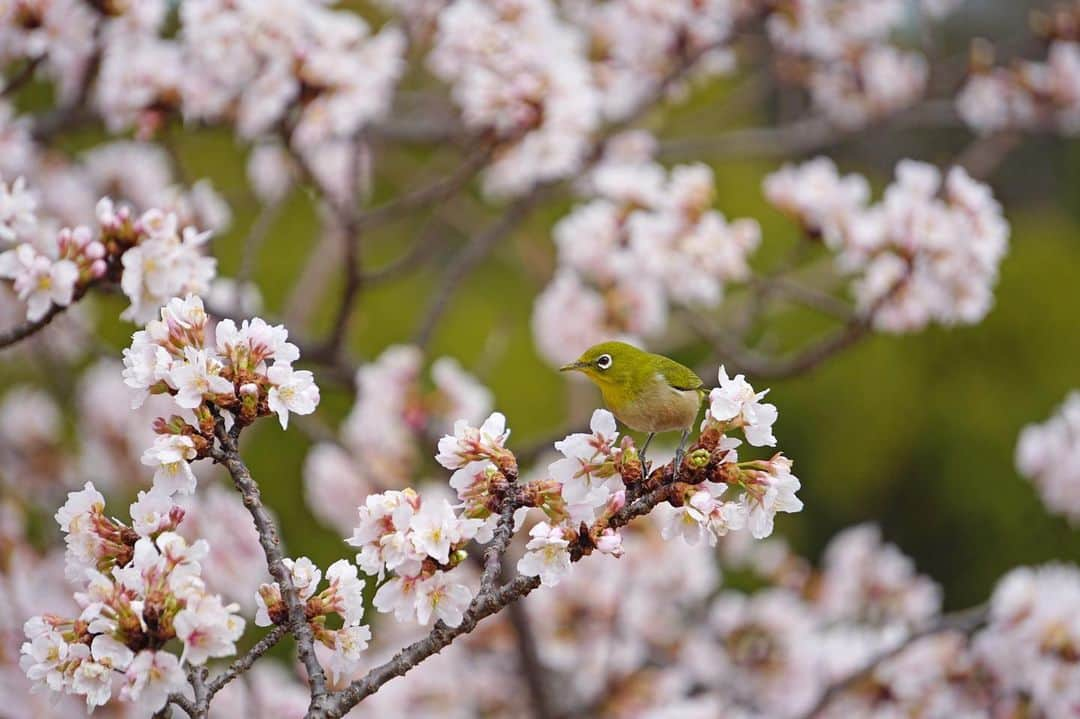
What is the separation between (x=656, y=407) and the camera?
1479 millimetres

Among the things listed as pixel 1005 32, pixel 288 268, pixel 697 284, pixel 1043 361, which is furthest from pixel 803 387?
pixel 1005 32

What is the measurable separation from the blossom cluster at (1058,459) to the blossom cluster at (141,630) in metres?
2.86

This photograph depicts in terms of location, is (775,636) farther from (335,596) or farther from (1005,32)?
(1005,32)

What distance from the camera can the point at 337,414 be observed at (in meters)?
8.93

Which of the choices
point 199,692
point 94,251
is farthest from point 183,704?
point 94,251

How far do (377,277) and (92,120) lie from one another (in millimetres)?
1140

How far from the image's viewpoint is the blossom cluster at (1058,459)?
3412mm

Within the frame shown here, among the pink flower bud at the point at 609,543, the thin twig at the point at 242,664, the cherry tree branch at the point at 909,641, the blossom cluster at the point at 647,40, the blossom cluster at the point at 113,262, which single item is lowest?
the pink flower bud at the point at 609,543

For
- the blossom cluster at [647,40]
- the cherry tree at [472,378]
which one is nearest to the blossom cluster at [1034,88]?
the cherry tree at [472,378]

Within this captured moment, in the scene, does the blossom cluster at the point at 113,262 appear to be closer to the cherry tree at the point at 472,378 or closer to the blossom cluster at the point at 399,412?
the cherry tree at the point at 472,378

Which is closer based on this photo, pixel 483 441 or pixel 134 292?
pixel 483 441

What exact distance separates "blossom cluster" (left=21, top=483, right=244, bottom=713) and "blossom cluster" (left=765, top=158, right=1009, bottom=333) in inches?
84.2

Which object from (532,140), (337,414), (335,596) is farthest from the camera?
(337,414)

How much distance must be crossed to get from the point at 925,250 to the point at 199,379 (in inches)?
83.8
